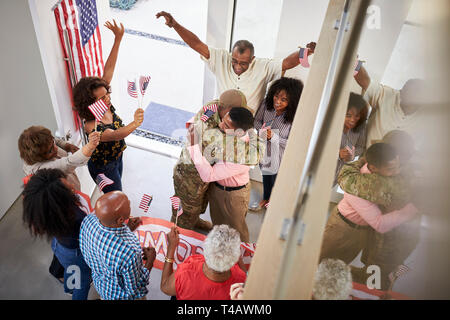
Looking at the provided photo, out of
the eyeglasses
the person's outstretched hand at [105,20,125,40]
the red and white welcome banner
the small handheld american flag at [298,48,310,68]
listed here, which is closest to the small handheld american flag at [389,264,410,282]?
the red and white welcome banner

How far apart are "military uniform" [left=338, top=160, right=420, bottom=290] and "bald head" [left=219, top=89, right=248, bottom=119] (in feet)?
3.96

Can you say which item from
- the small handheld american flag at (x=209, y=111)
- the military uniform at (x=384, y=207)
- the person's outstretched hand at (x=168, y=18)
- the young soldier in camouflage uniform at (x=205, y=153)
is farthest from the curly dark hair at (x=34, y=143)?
the military uniform at (x=384, y=207)

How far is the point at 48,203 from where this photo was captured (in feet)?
6.59

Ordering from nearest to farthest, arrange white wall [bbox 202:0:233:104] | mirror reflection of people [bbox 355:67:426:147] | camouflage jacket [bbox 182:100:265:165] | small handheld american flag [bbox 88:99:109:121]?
mirror reflection of people [bbox 355:67:426:147] → small handheld american flag [bbox 88:99:109:121] → camouflage jacket [bbox 182:100:265:165] → white wall [bbox 202:0:233:104]

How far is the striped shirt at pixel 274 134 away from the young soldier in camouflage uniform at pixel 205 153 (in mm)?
343

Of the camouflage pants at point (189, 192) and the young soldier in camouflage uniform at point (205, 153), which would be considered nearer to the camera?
the young soldier in camouflage uniform at point (205, 153)

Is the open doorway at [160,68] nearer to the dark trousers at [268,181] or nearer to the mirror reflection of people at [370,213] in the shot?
the dark trousers at [268,181]

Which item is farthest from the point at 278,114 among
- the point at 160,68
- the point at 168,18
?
the point at 160,68

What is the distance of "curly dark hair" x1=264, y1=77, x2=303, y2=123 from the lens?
319cm

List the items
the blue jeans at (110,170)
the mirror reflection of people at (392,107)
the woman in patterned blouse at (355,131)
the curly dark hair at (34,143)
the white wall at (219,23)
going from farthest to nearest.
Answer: the white wall at (219,23) < the blue jeans at (110,170) < the curly dark hair at (34,143) < the mirror reflection of people at (392,107) < the woman in patterned blouse at (355,131)

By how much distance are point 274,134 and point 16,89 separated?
2.38m

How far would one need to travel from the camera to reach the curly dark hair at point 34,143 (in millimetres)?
2373

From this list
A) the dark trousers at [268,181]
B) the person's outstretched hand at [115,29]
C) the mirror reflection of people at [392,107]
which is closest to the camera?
the mirror reflection of people at [392,107]

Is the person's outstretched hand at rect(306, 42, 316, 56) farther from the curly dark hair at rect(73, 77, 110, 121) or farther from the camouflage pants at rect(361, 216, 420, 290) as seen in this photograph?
the curly dark hair at rect(73, 77, 110, 121)
